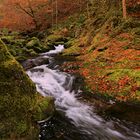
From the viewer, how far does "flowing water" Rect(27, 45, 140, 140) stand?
31.8ft

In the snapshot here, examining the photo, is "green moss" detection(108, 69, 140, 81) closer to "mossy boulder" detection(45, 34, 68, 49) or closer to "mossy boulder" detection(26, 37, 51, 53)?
"mossy boulder" detection(26, 37, 51, 53)

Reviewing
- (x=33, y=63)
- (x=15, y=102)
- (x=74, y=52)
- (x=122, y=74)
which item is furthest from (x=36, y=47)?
(x=15, y=102)

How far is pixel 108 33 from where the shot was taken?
79.9 ft

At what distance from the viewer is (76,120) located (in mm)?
11070

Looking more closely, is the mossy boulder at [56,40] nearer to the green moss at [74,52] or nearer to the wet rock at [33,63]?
the green moss at [74,52]

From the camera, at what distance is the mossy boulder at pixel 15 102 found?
8.27m

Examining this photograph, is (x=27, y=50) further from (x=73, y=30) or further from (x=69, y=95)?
(x=69, y=95)

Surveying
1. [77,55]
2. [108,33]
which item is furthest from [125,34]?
[77,55]

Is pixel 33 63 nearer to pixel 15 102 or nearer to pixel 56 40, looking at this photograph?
pixel 15 102

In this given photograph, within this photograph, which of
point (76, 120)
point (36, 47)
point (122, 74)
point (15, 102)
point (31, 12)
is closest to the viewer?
point (15, 102)

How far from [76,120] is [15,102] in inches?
121

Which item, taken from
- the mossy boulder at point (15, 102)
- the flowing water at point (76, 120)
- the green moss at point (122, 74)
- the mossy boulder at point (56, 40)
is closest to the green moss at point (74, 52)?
the mossy boulder at point (56, 40)

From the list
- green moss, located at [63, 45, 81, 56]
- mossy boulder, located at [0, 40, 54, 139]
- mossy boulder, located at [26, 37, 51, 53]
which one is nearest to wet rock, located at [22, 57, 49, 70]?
green moss, located at [63, 45, 81, 56]

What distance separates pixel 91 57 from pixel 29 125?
40.1 ft
